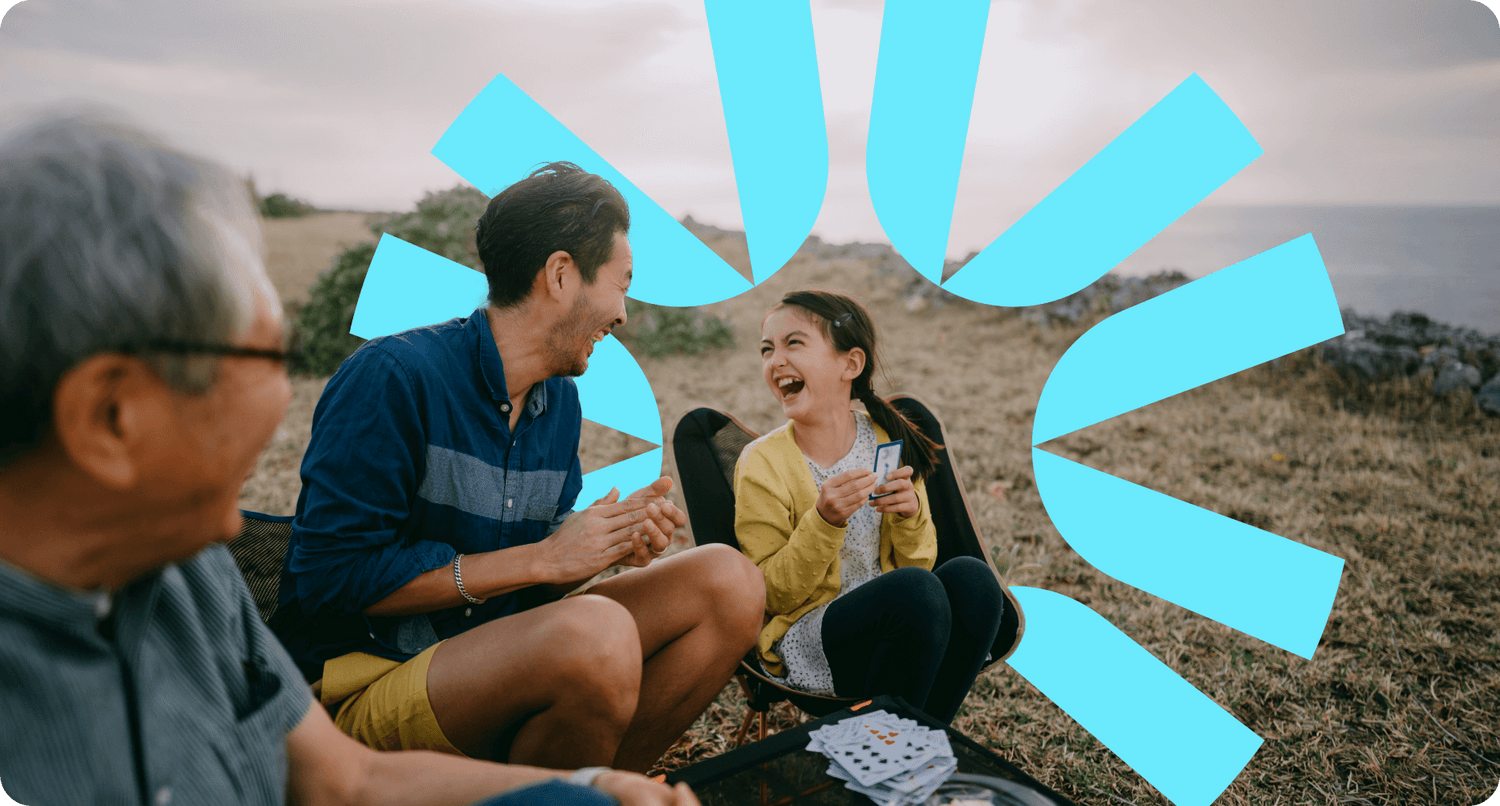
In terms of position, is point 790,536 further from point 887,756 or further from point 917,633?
point 887,756

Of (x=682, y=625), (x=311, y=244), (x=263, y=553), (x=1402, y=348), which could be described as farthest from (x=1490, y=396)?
(x=311, y=244)

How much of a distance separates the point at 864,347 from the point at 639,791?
66.5 inches

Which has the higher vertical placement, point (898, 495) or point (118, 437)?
point (118, 437)

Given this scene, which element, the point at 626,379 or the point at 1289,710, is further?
the point at 626,379

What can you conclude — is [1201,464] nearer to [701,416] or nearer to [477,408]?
[701,416]

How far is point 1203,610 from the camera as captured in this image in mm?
3148

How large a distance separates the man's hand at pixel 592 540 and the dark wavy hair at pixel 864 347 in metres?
0.90

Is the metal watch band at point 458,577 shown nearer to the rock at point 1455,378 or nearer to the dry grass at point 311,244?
the dry grass at point 311,244

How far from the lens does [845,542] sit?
7.70ft

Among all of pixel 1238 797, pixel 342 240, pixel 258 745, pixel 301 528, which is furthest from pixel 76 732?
pixel 342 240

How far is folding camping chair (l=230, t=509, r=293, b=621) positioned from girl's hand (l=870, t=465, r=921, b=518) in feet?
4.91

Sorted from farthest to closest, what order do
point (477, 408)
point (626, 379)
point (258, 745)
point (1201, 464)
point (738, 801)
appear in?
point (1201, 464), point (626, 379), point (477, 408), point (738, 801), point (258, 745)

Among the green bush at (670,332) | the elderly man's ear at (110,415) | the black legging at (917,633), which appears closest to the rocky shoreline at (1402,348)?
the green bush at (670,332)

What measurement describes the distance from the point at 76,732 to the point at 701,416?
1975mm
